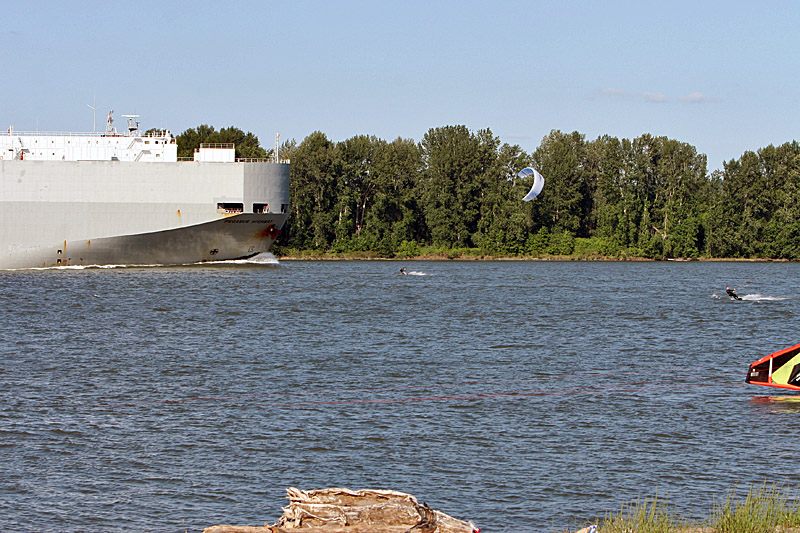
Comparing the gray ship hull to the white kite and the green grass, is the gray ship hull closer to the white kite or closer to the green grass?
the white kite

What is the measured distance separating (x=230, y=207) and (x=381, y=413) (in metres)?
47.6

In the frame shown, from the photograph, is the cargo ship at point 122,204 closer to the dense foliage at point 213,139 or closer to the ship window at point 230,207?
the ship window at point 230,207

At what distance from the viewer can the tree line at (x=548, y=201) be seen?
9856 cm

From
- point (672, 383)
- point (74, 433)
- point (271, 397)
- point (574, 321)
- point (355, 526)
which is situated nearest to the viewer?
point (355, 526)

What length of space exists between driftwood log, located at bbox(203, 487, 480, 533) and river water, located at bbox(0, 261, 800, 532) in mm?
3432

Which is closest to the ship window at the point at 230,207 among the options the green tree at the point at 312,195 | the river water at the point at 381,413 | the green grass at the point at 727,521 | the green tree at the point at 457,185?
the river water at the point at 381,413

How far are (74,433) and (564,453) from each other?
25.2 feet

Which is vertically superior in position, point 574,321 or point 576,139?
point 576,139

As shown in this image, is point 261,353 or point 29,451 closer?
point 29,451

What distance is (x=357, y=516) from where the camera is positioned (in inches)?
299

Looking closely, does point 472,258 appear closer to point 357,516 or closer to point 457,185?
point 457,185

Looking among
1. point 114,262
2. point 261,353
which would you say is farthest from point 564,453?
point 114,262

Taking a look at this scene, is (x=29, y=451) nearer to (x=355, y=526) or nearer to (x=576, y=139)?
(x=355, y=526)

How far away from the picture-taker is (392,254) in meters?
103
